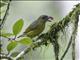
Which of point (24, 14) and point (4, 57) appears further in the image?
point (24, 14)

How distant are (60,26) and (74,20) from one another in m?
0.05

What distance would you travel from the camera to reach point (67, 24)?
628mm

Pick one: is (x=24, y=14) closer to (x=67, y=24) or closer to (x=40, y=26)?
(x=40, y=26)

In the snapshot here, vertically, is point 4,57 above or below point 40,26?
above

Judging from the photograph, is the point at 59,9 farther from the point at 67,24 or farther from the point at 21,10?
the point at 67,24

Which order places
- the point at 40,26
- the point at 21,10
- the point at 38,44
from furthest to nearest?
the point at 21,10 → the point at 40,26 → the point at 38,44

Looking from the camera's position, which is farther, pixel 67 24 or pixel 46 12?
pixel 46 12

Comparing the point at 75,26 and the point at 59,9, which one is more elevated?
the point at 75,26

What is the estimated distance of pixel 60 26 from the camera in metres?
0.61

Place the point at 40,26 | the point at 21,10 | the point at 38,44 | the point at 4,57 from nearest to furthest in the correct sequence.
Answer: the point at 4,57, the point at 38,44, the point at 40,26, the point at 21,10

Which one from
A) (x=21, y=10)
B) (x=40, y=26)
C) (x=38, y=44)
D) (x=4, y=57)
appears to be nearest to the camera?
(x=4, y=57)

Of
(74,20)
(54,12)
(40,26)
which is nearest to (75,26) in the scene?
(74,20)

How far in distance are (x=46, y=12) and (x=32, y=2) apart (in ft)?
0.37

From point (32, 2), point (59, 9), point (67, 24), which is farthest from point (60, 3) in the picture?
point (67, 24)
